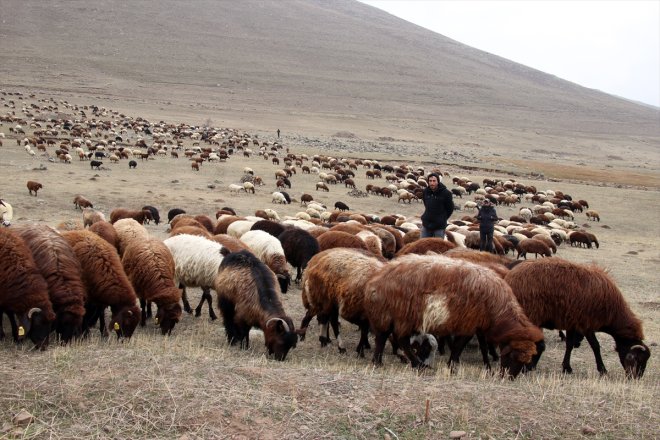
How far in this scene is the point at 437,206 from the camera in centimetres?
1089

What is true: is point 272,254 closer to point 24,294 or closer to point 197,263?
point 197,263

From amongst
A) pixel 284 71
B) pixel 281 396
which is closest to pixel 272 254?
pixel 281 396

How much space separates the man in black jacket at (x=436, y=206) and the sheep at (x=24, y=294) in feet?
22.3

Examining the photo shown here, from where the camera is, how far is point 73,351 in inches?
230

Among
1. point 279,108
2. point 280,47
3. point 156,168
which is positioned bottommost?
point 156,168

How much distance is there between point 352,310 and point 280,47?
112484 mm

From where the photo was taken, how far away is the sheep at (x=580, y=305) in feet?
23.6

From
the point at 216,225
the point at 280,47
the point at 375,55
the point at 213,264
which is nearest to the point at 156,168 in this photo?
the point at 216,225

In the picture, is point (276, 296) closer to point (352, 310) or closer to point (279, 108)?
point (352, 310)

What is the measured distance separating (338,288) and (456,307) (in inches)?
74.9

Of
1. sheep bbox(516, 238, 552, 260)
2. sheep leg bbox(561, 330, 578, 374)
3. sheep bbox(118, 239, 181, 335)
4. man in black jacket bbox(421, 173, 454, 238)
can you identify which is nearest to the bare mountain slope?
sheep bbox(516, 238, 552, 260)

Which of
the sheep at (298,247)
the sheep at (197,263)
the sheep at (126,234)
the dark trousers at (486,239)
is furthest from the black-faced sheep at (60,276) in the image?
the dark trousers at (486,239)

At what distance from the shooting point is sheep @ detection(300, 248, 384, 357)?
7578 millimetres

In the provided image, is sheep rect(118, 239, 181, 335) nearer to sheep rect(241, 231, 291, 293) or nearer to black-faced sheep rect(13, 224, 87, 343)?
black-faced sheep rect(13, 224, 87, 343)
